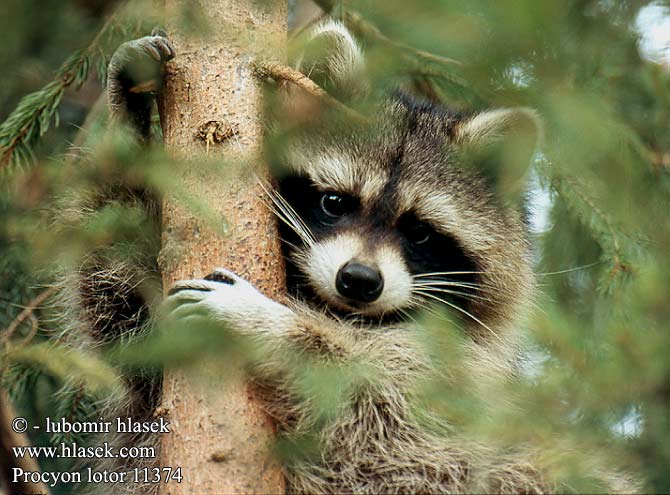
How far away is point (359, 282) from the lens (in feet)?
10.7

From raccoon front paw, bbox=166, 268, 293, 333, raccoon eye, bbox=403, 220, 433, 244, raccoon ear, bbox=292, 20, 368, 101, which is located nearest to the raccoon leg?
raccoon ear, bbox=292, 20, 368, 101

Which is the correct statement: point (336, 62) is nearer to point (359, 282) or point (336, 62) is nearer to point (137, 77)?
point (137, 77)

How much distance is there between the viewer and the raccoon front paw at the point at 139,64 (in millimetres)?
2936

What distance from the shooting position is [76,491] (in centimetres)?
425

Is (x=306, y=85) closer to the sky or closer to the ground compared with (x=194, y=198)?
closer to the sky

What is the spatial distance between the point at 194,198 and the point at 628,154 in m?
1.76

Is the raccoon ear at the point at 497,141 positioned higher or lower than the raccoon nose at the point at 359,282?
higher

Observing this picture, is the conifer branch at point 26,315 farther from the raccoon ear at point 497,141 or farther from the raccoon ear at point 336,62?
the raccoon ear at point 497,141

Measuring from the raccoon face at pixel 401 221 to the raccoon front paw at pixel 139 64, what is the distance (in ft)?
2.09

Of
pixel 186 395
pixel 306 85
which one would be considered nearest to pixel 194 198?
pixel 186 395

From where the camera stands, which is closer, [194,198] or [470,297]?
[194,198]

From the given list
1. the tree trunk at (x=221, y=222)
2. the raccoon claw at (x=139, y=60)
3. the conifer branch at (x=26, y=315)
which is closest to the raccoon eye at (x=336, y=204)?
the tree trunk at (x=221, y=222)

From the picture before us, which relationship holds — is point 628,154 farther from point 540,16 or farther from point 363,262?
point 540,16

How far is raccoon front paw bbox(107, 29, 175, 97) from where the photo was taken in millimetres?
2936
